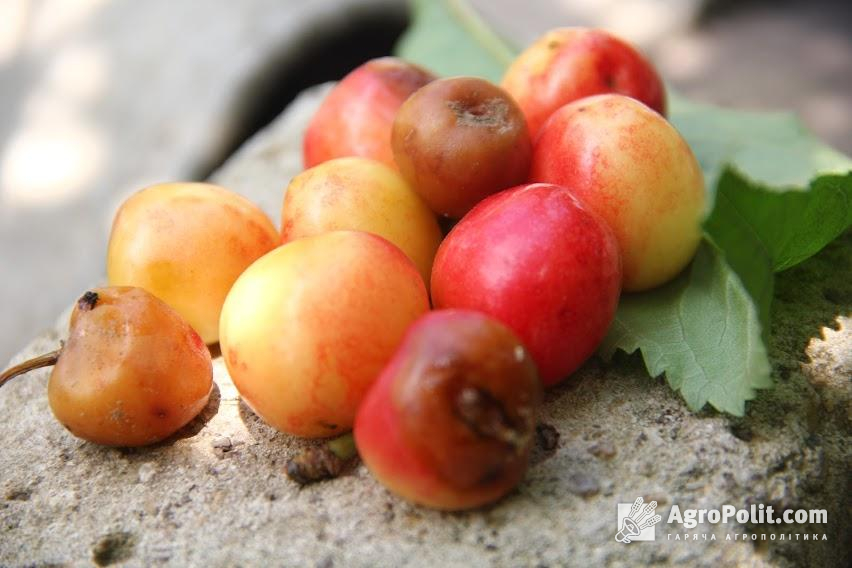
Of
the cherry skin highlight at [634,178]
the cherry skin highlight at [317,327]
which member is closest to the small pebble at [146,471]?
the cherry skin highlight at [317,327]

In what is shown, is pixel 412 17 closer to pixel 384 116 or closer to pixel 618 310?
pixel 384 116

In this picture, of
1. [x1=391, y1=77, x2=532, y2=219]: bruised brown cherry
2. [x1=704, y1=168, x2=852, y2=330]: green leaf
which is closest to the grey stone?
[x1=704, y1=168, x2=852, y2=330]: green leaf

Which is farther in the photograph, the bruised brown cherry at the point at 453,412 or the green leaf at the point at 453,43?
the green leaf at the point at 453,43

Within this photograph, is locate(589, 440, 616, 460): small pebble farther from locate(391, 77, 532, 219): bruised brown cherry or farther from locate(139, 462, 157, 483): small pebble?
locate(139, 462, 157, 483): small pebble

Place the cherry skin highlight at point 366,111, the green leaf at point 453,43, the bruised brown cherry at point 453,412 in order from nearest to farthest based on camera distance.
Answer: the bruised brown cherry at point 453,412 → the cherry skin highlight at point 366,111 → the green leaf at point 453,43

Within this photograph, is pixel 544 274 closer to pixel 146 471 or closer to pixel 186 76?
pixel 146 471

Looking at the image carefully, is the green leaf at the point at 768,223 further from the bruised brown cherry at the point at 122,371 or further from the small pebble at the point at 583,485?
the bruised brown cherry at the point at 122,371
